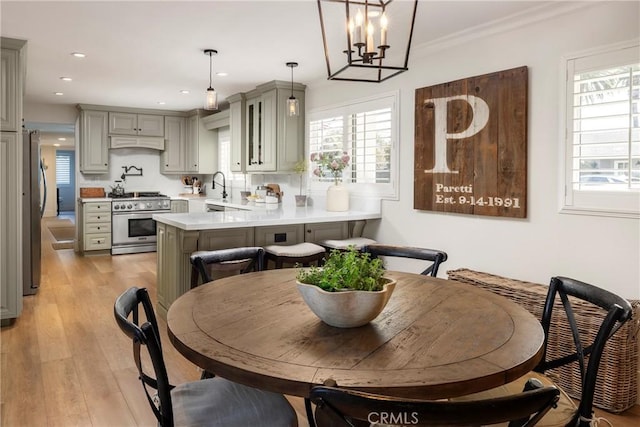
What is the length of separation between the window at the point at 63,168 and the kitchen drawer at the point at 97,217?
9469 mm

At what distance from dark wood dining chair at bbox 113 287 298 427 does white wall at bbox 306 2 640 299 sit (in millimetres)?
2210

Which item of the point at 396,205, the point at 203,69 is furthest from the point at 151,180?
the point at 396,205

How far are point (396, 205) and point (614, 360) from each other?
2142 mm

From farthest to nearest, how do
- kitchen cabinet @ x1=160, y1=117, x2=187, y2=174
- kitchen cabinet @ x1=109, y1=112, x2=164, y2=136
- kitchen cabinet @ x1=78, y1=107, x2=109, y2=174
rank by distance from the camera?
kitchen cabinet @ x1=160, y1=117, x2=187, y2=174
kitchen cabinet @ x1=109, y1=112, x2=164, y2=136
kitchen cabinet @ x1=78, y1=107, x2=109, y2=174

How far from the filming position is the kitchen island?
3.45 metres

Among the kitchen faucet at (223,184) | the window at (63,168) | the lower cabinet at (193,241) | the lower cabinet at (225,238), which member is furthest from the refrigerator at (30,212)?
the window at (63,168)

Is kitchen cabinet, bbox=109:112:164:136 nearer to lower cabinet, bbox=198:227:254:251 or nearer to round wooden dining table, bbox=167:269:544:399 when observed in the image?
lower cabinet, bbox=198:227:254:251

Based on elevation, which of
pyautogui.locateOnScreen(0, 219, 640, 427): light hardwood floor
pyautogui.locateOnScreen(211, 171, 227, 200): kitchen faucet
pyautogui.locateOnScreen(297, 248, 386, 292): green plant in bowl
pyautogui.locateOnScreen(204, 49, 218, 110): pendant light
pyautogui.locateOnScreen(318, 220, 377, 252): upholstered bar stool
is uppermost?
pyautogui.locateOnScreen(204, 49, 218, 110): pendant light

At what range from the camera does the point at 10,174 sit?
11.5 ft

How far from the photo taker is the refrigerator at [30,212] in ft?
14.4

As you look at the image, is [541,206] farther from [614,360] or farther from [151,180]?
[151,180]

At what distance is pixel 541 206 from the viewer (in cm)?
304

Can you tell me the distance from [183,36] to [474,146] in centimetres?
240

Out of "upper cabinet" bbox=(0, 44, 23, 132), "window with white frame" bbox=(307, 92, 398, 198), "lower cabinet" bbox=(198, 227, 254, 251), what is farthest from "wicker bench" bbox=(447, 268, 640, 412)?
"upper cabinet" bbox=(0, 44, 23, 132)
